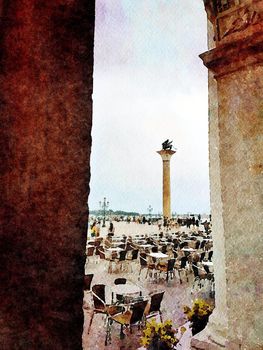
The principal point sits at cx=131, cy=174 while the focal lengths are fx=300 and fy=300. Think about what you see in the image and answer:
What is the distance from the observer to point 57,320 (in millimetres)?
914

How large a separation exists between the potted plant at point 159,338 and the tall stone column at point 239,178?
63 centimetres

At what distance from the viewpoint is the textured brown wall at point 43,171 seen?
87 centimetres

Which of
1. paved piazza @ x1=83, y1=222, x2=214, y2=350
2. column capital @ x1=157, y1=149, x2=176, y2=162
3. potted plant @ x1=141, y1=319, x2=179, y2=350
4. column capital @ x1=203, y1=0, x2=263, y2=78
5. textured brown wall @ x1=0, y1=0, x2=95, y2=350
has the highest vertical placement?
column capital @ x1=157, y1=149, x2=176, y2=162

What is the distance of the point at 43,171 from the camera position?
37.6 inches

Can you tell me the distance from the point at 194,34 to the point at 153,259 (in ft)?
24.7

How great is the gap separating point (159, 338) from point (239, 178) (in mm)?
2336

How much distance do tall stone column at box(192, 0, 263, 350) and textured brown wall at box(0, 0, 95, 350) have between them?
231 centimetres

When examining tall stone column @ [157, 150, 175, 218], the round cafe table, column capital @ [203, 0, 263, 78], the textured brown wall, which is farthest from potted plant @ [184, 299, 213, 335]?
tall stone column @ [157, 150, 175, 218]

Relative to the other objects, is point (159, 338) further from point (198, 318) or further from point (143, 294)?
point (143, 294)

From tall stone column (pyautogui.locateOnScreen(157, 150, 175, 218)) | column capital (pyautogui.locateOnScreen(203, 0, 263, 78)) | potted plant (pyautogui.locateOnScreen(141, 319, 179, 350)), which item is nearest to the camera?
column capital (pyautogui.locateOnScreen(203, 0, 263, 78))

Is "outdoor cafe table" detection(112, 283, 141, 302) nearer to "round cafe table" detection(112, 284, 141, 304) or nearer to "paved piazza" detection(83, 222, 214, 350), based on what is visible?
"round cafe table" detection(112, 284, 141, 304)

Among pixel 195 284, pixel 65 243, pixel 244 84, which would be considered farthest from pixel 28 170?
pixel 195 284

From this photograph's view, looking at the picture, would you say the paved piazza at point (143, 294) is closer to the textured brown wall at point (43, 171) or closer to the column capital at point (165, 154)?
the textured brown wall at point (43, 171)

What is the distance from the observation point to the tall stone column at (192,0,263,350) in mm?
2830
